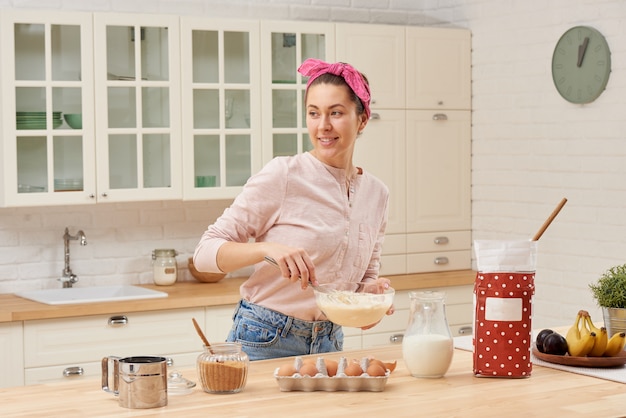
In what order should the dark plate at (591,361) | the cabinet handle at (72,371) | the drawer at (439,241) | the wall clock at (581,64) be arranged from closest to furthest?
the dark plate at (591,361), the cabinet handle at (72,371), the wall clock at (581,64), the drawer at (439,241)

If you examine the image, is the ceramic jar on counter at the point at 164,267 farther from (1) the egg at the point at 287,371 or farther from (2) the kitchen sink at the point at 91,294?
(1) the egg at the point at 287,371

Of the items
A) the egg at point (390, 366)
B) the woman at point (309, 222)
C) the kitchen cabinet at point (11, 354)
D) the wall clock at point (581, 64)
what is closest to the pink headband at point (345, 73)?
the woman at point (309, 222)

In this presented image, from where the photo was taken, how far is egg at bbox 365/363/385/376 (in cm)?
257

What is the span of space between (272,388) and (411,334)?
0.41 meters

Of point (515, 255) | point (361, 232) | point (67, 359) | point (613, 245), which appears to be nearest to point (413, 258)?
point (613, 245)

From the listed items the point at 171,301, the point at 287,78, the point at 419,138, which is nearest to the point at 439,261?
the point at 419,138

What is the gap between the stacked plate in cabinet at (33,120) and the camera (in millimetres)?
4656

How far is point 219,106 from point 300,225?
7.11 ft

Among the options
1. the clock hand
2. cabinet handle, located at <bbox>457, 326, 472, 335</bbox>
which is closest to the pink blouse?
the clock hand

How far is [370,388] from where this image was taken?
2.57 metres

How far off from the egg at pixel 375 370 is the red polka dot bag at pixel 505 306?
0.33m

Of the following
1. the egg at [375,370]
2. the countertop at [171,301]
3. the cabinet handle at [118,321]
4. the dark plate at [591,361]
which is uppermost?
the egg at [375,370]

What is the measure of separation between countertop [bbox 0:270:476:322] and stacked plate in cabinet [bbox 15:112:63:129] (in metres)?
0.81

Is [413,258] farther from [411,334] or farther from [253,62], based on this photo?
[411,334]
